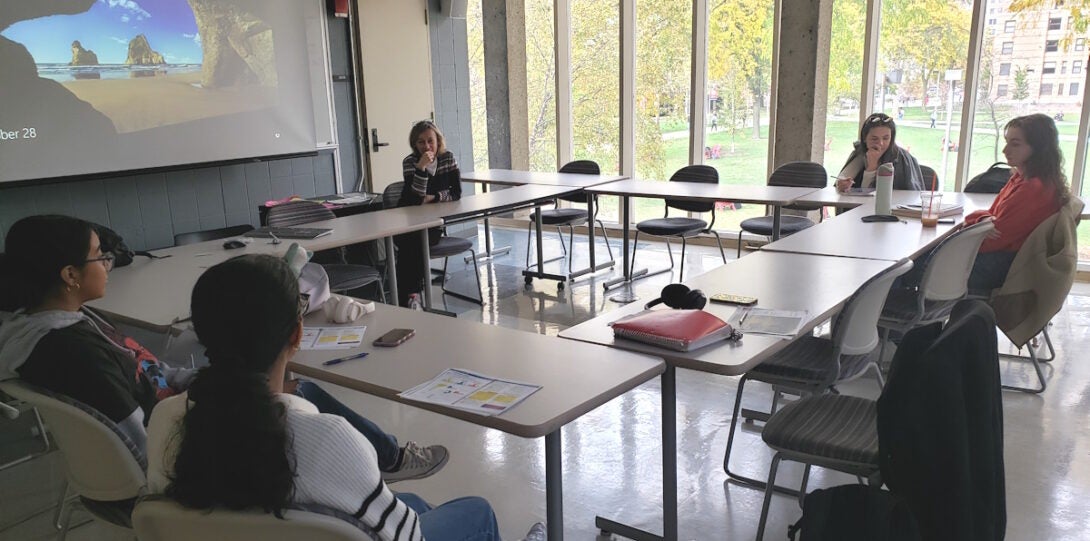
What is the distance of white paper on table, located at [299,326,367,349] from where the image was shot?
7.74 ft

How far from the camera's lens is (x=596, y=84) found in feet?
24.9

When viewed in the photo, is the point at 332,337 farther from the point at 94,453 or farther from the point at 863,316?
the point at 863,316

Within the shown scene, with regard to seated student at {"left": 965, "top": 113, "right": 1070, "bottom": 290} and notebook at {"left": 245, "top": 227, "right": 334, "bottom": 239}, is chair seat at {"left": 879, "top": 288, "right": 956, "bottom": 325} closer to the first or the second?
seated student at {"left": 965, "top": 113, "right": 1070, "bottom": 290}

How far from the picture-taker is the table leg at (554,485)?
2.00 meters

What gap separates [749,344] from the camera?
2191 mm

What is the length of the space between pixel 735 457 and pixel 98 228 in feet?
7.78

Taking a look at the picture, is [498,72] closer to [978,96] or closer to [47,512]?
[978,96]

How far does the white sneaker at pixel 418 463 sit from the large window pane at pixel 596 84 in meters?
5.60

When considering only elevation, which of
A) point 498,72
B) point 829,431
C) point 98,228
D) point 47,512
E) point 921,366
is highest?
point 498,72

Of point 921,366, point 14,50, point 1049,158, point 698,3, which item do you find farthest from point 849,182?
point 14,50

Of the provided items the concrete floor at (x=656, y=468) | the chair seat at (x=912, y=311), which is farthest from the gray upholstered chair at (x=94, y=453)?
the chair seat at (x=912, y=311)

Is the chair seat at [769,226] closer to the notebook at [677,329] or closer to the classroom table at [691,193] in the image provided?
the classroom table at [691,193]

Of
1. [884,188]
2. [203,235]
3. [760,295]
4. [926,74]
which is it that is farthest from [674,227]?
[203,235]

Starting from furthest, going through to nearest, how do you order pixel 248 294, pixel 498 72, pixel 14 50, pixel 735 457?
pixel 498 72 → pixel 14 50 → pixel 735 457 → pixel 248 294
